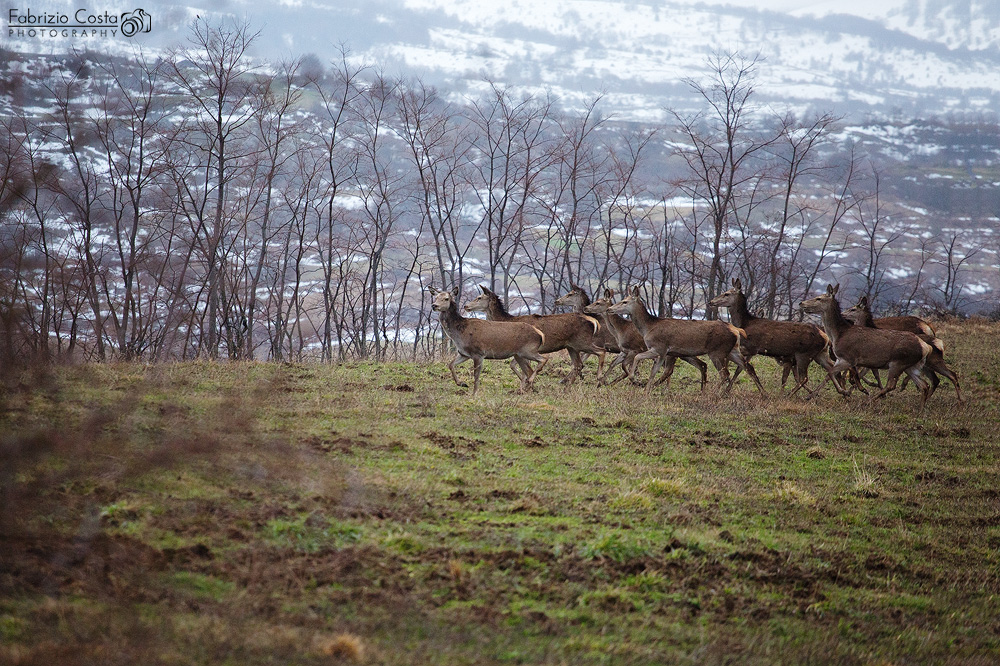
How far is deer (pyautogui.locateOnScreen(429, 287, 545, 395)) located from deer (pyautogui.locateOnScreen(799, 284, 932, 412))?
18.6 feet

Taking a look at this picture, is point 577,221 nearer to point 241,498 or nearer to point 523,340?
point 523,340

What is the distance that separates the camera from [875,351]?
55.5 ft

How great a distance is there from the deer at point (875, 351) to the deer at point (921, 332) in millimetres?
317

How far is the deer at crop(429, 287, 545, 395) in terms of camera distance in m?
16.3

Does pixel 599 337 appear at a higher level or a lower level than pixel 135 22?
lower

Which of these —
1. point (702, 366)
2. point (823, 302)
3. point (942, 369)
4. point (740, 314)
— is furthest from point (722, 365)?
point (942, 369)

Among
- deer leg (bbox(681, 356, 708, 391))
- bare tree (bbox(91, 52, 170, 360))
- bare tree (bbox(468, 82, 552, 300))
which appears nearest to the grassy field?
deer leg (bbox(681, 356, 708, 391))

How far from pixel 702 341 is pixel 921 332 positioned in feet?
17.1

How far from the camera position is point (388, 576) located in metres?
6.07

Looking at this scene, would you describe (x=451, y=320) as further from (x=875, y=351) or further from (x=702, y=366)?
(x=875, y=351)

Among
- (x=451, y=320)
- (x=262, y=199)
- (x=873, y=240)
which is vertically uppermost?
(x=262, y=199)

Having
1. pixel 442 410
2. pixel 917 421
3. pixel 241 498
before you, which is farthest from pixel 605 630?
pixel 917 421

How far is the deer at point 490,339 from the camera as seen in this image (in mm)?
16266

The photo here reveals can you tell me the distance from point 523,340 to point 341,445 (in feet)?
24.0
